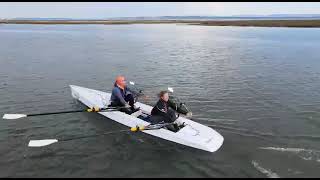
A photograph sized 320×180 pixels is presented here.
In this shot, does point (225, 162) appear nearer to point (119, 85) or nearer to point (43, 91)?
point (119, 85)

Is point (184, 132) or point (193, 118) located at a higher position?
point (184, 132)

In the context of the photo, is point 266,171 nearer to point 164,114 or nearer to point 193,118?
point 164,114

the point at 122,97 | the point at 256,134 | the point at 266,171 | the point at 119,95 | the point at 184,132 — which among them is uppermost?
the point at 119,95

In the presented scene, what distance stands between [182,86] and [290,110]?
24.6 feet

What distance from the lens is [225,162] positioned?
1112 cm

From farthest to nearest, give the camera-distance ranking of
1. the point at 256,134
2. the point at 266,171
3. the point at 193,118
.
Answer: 1. the point at 193,118
2. the point at 256,134
3. the point at 266,171

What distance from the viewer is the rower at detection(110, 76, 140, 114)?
14.6 m

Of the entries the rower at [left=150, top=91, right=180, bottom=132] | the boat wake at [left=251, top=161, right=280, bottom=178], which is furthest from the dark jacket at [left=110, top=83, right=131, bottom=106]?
the boat wake at [left=251, top=161, right=280, bottom=178]

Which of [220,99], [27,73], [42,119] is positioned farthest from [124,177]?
[27,73]

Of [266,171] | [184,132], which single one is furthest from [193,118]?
[266,171]

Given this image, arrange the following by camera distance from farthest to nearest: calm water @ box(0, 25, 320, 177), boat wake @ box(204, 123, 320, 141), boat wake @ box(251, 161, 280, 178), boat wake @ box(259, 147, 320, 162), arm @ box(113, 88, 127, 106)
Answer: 1. arm @ box(113, 88, 127, 106)
2. boat wake @ box(204, 123, 320, 141)
3. boat wake @ box(259, 147, 320, 162)
4. calm water @ box(0, 25, 320, 177)
5. boat wake @ box(251, 161, 280, 178)

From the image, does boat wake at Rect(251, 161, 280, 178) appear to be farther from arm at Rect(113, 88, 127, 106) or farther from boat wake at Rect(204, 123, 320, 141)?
arm at Rect(113, 88, 127, 106)

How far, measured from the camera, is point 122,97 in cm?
1494

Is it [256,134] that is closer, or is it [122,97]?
[256,134]
